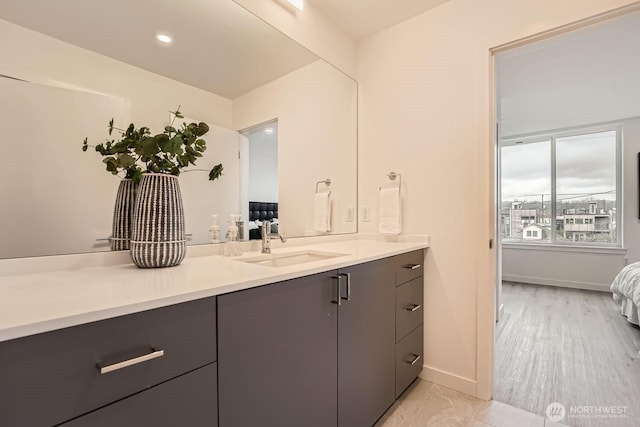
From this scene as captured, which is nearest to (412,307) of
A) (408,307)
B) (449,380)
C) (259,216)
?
(408,307)

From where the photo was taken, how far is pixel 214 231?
58.4 inches

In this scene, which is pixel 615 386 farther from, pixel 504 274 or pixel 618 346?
pixel 504 274

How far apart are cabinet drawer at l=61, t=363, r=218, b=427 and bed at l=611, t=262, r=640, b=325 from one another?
11.6 ft

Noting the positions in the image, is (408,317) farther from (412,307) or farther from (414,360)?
(414,360)

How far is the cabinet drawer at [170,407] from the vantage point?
25.1 inches

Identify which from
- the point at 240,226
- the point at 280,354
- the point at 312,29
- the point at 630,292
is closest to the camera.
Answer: the point at 280,354

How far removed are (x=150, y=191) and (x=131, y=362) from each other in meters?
0.62

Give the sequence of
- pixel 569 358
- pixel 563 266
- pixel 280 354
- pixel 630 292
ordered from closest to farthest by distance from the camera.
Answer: pixel 280 354 → pixel 569 358 → pixel 630 292 → pixel 563 266

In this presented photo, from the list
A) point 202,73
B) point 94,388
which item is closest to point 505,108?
point 202,73

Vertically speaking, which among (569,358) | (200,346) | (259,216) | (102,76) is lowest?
(569,358)

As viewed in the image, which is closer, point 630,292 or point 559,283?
point 630,292

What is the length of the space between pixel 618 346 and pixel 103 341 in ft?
11.4

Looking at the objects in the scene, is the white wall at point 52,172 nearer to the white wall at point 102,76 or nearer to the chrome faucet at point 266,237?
the white wall at point 102,76

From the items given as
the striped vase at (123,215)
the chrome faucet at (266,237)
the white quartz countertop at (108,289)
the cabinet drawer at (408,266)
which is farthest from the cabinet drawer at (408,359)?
the striped vase at (123,215)
